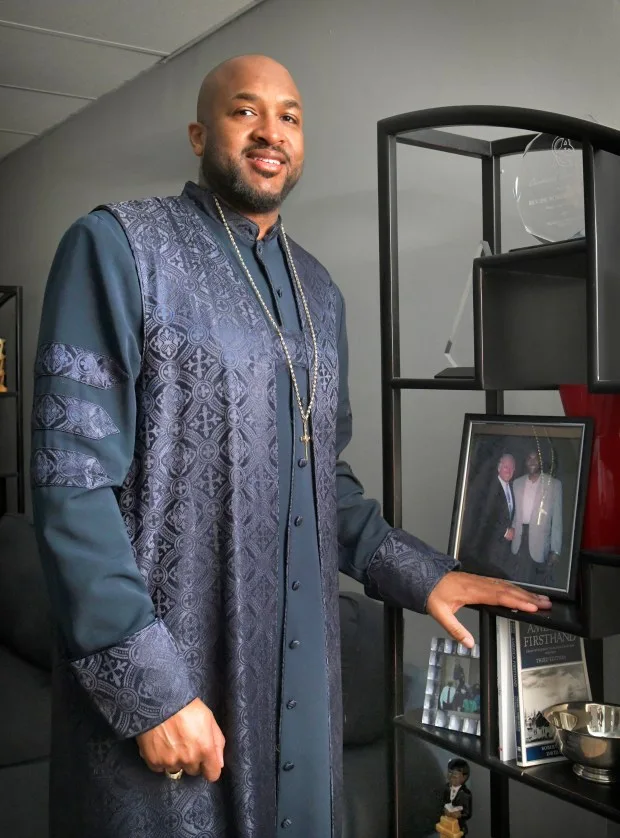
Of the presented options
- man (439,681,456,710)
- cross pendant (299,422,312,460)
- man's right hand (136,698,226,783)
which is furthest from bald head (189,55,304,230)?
man (439,681,456,710)

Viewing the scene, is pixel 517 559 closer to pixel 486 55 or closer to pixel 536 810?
pixel 536 810

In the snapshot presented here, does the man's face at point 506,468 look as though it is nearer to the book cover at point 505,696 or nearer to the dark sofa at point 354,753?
the book cover at point 505,696

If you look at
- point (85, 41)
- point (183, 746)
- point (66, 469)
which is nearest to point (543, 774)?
point (183, 746)

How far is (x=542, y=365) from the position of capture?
1.52 metres

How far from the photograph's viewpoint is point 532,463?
1515 mm

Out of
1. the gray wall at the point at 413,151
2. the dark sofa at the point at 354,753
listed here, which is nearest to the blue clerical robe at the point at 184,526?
the dark sofa at the point at 354,753

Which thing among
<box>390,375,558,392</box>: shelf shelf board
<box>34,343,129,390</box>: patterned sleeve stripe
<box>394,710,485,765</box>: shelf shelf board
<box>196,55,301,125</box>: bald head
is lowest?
<box>394,710,485,765</box>: shelf shelf board

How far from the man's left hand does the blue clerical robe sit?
3 cm

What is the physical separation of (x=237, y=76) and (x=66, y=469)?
709 mm

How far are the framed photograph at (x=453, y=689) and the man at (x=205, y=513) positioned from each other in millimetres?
173

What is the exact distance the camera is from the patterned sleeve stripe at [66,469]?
1222 mm

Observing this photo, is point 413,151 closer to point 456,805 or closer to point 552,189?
point 552,189

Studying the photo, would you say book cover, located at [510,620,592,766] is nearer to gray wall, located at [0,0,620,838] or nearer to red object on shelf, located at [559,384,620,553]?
red object on shelf, located at [559,384,620,553]

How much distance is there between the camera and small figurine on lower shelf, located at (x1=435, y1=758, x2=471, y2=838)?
180 cm
